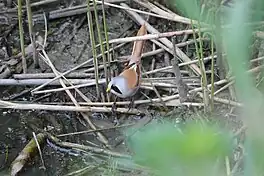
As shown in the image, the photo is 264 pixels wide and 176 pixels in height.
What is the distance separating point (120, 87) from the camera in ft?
8.91

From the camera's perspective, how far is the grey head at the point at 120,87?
8.91 feet

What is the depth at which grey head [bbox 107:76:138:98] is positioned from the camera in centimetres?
271

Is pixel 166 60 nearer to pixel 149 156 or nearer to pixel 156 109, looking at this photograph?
pixel 156 109

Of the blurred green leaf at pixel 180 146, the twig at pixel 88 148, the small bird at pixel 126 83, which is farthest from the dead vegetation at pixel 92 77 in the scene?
the blurred green leaf at pixel 180 146

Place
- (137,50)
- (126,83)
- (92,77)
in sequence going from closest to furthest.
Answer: (126,83), (137,50), (92,77)

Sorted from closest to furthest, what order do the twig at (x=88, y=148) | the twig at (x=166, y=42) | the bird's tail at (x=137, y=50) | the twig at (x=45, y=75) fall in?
the twig at (x=88, y=148) → the bird's tail at (x=137, y=50) → the twig at (x=166, y=42) → the twig at (x=45, y=75)

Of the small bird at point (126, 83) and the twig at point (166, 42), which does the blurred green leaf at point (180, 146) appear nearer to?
the small bird at point (126, 83)

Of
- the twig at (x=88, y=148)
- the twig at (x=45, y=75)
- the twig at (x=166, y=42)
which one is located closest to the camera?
the twig at (x=88, y=148)

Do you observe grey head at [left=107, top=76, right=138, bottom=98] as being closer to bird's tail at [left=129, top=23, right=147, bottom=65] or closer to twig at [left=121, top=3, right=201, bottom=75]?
bird's tail at [left=129, top=23, right=147, bottom=65]

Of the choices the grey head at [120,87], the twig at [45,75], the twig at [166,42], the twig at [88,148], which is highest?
the twig at [166,42]

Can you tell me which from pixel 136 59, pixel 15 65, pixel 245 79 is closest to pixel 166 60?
pixel 136 59

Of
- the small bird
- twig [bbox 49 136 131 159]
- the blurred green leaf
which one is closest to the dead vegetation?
twig [bbox 49 136 131 159]

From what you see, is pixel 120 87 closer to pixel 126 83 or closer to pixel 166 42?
pixel 126 83

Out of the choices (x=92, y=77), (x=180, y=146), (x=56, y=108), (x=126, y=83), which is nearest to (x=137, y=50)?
(x=126, y=83)
